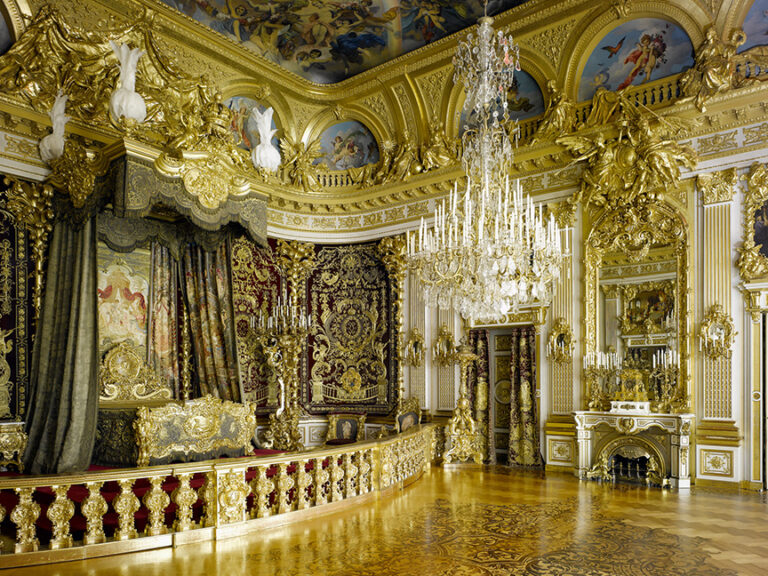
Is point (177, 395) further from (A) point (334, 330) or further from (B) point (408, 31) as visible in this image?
(B) point (408, 31)

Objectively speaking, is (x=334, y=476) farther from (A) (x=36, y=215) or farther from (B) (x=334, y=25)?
(B) (x=334, y=25)

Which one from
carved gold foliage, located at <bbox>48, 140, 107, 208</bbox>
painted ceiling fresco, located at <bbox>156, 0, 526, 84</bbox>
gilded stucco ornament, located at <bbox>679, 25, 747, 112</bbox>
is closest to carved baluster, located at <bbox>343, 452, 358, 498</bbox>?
carved gold foliage, located at <bbox>48, 140, 107, 208</bbox>

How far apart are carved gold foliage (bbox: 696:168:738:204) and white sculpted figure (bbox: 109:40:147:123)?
723 centimetres

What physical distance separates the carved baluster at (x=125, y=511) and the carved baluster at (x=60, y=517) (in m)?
0.32

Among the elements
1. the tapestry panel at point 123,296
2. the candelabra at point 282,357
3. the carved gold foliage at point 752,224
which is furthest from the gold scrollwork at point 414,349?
the carved gold foliage at point 752,224

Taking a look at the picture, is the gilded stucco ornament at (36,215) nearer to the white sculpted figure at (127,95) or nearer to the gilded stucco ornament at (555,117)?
the white sculpted figure at (127,95)

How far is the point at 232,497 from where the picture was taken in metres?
5.11

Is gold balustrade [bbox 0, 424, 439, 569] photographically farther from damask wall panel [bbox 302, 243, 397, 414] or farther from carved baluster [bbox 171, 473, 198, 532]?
damask wall panel [bbox 302, 243, 397, 414]

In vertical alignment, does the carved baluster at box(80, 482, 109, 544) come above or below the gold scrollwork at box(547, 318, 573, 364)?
below

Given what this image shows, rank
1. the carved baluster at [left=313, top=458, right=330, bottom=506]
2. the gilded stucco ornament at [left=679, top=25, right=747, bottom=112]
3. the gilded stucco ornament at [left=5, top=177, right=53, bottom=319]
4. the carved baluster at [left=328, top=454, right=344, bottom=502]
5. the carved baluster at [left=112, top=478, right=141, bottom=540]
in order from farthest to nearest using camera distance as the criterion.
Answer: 1. the gilded stucco ornament at [left=679, top=25, right=747, bottom=112]
2. the gilded stucco ornament at [left=5, top=177, right=53, bottom=319]
3. the carved baluster at [left=328, top=454, right=344, bottom=502]
4. the carved baluster at [left=313, top=458, right=330, bottom=506]
5. the carved baluster at [left=112, top=478, right=141, bottom=540]

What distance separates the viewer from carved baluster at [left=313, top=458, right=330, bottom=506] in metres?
5.85

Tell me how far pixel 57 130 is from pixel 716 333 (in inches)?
339

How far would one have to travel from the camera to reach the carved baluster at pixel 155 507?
4730 millimetres

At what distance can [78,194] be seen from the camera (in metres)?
6.43
